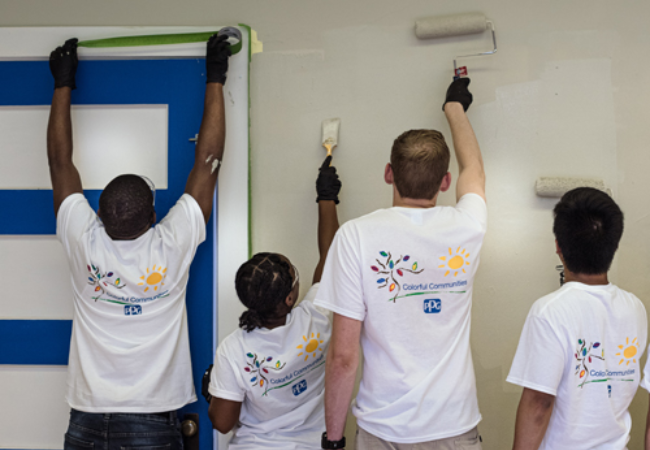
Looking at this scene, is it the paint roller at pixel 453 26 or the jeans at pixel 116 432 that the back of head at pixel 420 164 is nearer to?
the paint roller at pixel 453 26

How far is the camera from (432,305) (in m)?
1.29

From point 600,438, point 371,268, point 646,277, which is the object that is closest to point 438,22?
point 371,268

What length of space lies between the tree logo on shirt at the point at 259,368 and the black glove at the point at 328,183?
0.63 m

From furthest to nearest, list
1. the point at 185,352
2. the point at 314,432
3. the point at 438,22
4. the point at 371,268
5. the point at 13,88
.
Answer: the point at 13,88
the point at 438,22
the point at 185,352
the point at 314,432
the point at 371,268

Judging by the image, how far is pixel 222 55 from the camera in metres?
1.82

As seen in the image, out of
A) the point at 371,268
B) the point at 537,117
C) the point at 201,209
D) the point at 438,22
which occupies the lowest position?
the point at 371,268

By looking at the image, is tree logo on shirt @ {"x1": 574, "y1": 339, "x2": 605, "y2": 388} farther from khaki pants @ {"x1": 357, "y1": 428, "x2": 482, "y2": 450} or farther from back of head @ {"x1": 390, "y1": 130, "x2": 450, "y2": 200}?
back of head @ {"x1": 390, "y1": 130, "x2": 450, "y2": 200}

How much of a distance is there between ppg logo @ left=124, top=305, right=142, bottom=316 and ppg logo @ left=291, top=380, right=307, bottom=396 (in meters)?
0.54

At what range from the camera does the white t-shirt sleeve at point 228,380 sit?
139 cm

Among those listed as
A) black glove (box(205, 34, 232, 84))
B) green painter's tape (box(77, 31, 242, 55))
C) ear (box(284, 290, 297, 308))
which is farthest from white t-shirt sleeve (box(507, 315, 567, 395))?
green painter's tape (box(77, 31, 242, 55))

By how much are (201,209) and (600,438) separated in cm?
131

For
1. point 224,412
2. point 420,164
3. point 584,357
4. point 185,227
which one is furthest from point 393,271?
point 185,227

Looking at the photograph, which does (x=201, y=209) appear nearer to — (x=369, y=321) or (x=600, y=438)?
(x=369, y=321)

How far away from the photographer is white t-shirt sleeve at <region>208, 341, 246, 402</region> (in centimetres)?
139
